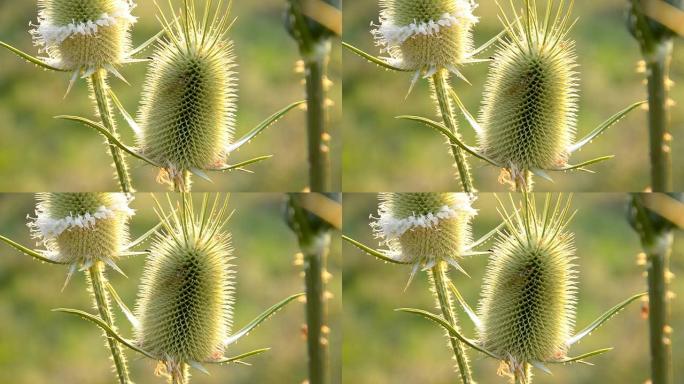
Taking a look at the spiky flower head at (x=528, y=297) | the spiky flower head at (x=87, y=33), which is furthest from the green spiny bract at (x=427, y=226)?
the spiky flower head at (x=87, y=33)

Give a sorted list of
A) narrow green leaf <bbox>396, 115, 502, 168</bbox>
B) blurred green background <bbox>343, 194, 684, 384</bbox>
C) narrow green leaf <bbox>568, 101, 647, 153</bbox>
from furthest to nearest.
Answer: blurred green background <bbox>343, 194, 684, 384</bbox> < narrow green leaf <bbox>568, 101, 647, 153</bbox> < narrow green leaf <bbox>396, 115, 502, 168</bbox>

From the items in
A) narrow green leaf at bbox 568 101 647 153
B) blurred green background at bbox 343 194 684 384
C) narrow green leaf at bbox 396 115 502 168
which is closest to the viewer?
narrow green leaf at bbox 396 115 502 168

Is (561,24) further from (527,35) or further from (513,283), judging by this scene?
(513,283)

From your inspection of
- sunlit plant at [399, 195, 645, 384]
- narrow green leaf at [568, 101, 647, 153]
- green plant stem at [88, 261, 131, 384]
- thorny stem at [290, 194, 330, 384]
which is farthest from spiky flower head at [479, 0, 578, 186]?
green plant stem at [88, 261, 131, 384]

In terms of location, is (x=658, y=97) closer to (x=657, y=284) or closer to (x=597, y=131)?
(x=597, y=131)

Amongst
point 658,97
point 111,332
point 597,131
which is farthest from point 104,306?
point 658,97

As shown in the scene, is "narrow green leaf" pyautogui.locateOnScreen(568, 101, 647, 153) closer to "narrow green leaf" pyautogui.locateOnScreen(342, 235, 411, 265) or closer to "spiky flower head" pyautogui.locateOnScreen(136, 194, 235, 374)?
"narrow green leaf" pyautogui.locateOnScreen(342, 235, 411, 265)
